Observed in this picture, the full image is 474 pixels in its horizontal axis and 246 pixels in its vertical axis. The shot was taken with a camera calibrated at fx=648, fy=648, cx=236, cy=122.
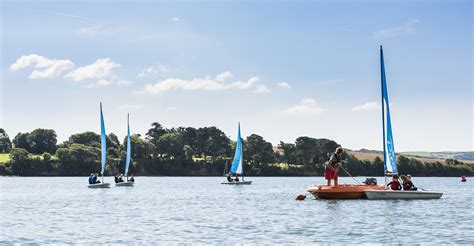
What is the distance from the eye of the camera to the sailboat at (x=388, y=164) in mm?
53216

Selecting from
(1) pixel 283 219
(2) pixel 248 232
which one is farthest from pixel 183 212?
(2) pixel 248 232

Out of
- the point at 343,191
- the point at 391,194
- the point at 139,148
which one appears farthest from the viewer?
the point at 139,148

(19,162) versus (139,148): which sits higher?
(139,148)

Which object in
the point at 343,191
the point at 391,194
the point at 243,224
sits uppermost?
the point at 343,191

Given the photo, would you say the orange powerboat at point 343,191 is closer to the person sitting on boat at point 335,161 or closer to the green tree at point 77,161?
the person sitting on boat at point 335,161

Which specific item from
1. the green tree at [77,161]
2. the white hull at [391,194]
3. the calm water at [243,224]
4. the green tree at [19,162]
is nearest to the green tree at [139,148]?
the green tree at [77,161]

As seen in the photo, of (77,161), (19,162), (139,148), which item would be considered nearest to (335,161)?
(77,161)

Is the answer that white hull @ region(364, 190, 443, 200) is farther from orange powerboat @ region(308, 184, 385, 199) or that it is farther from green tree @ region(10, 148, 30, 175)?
green tree @ region(10, 148, 30, 175)

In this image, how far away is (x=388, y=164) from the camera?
179 feet

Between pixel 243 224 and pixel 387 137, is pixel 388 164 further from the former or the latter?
pixel 243 224

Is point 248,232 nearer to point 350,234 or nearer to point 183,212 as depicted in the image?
point 350,234

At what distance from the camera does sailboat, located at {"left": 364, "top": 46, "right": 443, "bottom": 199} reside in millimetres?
53216

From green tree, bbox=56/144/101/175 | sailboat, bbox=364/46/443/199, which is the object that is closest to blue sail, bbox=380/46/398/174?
sailboat, bbox=364/46/443/199

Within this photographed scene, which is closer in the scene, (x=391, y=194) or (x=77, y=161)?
(x=391, y=194)
